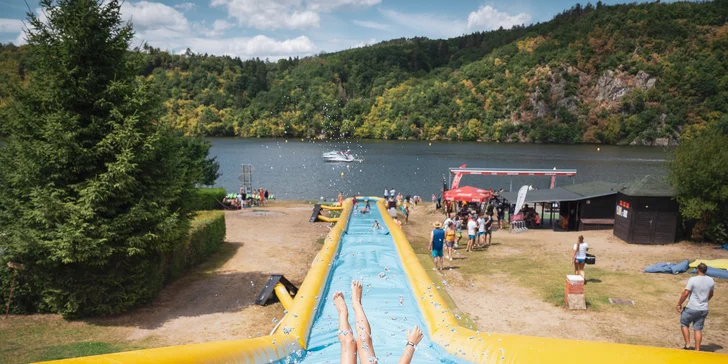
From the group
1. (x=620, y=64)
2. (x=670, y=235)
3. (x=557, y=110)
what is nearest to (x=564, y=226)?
(x=670, y=235)

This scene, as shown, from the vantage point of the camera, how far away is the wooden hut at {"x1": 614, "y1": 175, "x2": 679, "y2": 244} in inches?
780

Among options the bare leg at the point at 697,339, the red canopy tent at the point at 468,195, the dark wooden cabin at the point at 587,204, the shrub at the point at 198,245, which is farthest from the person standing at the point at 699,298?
the red canopy tent at the point at 468,195

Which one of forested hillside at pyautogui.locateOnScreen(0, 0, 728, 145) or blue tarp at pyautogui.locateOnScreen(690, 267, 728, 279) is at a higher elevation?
forested hillside at pyautogui.locateOnScreen(0, 0, 728, 145)

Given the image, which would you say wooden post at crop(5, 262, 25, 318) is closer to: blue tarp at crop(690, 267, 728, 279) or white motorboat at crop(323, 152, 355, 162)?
blue tarp at crop(690, 267, 728, 279)

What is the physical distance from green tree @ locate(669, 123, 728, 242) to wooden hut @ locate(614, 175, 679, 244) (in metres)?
0.47

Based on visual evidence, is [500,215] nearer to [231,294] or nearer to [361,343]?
[231,294]

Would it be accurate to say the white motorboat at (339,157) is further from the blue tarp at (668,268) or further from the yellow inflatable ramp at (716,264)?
the yellow inflatable ramp at (716,264)

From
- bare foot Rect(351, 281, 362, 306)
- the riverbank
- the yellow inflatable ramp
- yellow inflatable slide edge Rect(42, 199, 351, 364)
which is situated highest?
bare foot Rect(351, 281, 362, 306)

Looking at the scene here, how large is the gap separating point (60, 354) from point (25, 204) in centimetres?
384

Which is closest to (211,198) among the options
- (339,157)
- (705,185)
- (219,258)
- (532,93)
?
(219,258)

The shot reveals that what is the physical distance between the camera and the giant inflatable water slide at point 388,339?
7328 millimetres

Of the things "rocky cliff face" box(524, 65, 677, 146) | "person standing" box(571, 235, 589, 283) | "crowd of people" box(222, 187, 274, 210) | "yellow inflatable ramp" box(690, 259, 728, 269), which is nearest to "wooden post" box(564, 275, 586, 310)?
"person standing" box(571, 235, 589, 283)

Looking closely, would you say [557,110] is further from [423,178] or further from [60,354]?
[60,354]

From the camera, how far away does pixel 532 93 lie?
12781 centimetres
